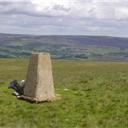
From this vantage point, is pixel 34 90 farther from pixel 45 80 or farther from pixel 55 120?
pixel 55 120

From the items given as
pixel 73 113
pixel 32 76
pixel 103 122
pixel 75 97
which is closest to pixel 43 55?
pixel 32 76

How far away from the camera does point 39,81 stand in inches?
923

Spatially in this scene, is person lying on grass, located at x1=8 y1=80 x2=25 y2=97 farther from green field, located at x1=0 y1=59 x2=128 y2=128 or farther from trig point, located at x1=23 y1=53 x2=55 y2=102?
trig point, located at x1=23 y1=53 x2=55 y2=102

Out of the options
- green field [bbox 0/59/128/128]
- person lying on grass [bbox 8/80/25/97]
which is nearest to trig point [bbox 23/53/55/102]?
green field [bbox 0/59/128/128]

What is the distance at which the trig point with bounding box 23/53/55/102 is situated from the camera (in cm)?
2328

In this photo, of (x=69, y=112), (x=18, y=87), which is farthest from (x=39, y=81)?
(x=69, y=112)

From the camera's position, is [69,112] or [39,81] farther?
[39,81]

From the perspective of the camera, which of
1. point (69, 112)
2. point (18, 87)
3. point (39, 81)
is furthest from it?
point (18, 87)

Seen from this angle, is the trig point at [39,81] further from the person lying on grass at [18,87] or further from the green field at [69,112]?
the person lying on grass at [18,87]

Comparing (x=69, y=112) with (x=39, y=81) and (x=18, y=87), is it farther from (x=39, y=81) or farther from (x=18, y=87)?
(x=18, y=87)

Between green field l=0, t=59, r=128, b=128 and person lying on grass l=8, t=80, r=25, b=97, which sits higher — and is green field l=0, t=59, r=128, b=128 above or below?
below

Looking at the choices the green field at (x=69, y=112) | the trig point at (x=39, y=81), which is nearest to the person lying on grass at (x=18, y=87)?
the green field at (x=69, y=112)

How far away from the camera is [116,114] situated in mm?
19719

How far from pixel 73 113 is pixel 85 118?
1.41 meters
